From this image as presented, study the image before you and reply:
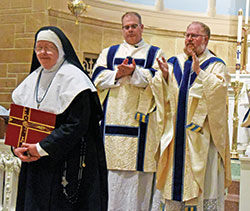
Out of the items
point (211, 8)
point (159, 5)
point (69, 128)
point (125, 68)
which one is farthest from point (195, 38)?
point (211, 8)

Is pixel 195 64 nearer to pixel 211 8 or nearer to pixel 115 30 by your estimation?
pixel 115 30

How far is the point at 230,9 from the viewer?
802cm

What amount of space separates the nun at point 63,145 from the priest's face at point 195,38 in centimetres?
142

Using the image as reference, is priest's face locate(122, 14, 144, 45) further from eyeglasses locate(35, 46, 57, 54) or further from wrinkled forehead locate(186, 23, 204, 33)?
eyeglasses locate(35, 46, 57, 54)

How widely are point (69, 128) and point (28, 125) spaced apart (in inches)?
11.0

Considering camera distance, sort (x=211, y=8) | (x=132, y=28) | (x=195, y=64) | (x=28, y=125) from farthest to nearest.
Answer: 1. (x=211, y=8)
2. (x=132, y=28)
3. (x=195, y=64)
4. (x=28, y=125)

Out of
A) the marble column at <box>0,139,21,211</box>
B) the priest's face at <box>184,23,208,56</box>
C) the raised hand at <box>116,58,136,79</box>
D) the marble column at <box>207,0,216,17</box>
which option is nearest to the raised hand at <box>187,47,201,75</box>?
the priest's face at <box>184,23,208,56</box>

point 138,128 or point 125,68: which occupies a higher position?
point 125,68

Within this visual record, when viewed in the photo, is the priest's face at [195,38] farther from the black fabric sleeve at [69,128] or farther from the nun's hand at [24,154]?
the nun's hand at [24,154]

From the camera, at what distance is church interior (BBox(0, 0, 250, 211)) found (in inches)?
246

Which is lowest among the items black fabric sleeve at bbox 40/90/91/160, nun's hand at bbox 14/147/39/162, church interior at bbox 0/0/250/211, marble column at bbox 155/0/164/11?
nun's hand at bbox 14/147/39/162

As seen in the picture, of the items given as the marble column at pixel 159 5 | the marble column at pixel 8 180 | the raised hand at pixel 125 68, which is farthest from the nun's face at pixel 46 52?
the marble column at pixel 159 5

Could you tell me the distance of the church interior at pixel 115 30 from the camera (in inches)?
246

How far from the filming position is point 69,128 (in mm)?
2600
